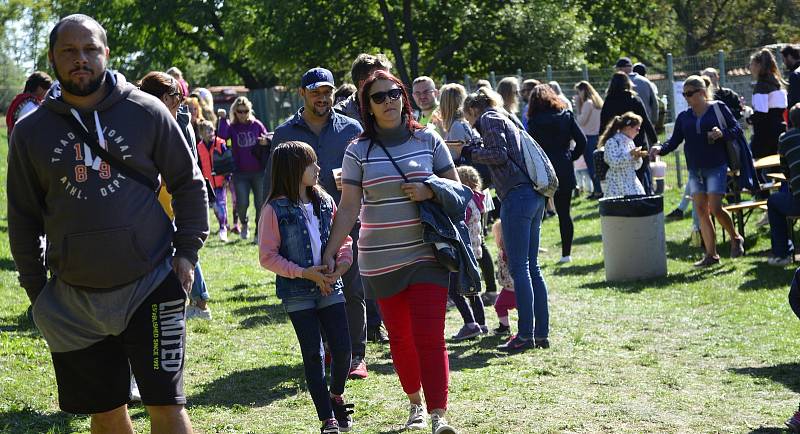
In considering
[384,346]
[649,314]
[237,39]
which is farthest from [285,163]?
[237,39]

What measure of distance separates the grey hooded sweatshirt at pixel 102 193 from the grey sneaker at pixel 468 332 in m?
4.90

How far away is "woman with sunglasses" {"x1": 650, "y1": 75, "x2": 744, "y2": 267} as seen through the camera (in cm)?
1210

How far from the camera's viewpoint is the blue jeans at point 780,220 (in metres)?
11.8

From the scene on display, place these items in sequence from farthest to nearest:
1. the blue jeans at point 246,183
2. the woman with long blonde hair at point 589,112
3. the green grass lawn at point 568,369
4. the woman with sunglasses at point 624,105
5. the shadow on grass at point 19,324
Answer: the woman with long blonde hair at point 589,112, the blue jeans at point 246,183, the woman with sunglasses at point 624,105, the shadow on grass at point 19,324, the green grass lawn at point 568,369

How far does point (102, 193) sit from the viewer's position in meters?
4.62

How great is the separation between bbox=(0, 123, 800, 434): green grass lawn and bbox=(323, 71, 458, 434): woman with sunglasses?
0.77 meters

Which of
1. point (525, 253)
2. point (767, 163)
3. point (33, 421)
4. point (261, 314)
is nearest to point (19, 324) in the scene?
point (261, 314)

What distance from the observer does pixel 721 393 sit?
729cm

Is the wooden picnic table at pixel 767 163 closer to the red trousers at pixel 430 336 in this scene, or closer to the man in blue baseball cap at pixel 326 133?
the man in blue baseball cap at pixel 326 133

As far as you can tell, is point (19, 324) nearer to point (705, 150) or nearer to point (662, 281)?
point (662, 281)

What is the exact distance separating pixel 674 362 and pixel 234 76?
46.9m

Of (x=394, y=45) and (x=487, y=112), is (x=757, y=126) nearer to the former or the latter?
(x=487, y=112)

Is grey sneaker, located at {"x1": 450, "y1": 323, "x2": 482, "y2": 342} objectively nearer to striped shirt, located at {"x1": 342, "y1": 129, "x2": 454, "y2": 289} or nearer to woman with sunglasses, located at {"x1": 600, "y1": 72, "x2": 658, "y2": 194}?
striped shirt, located at {"x1": 342, "y1": 129, "x2": 454, "y2": 289}

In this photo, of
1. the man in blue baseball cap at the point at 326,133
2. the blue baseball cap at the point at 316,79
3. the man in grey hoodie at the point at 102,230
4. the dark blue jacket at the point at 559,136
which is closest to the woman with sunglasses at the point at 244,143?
the dark blue jacket at the point at 559,136
